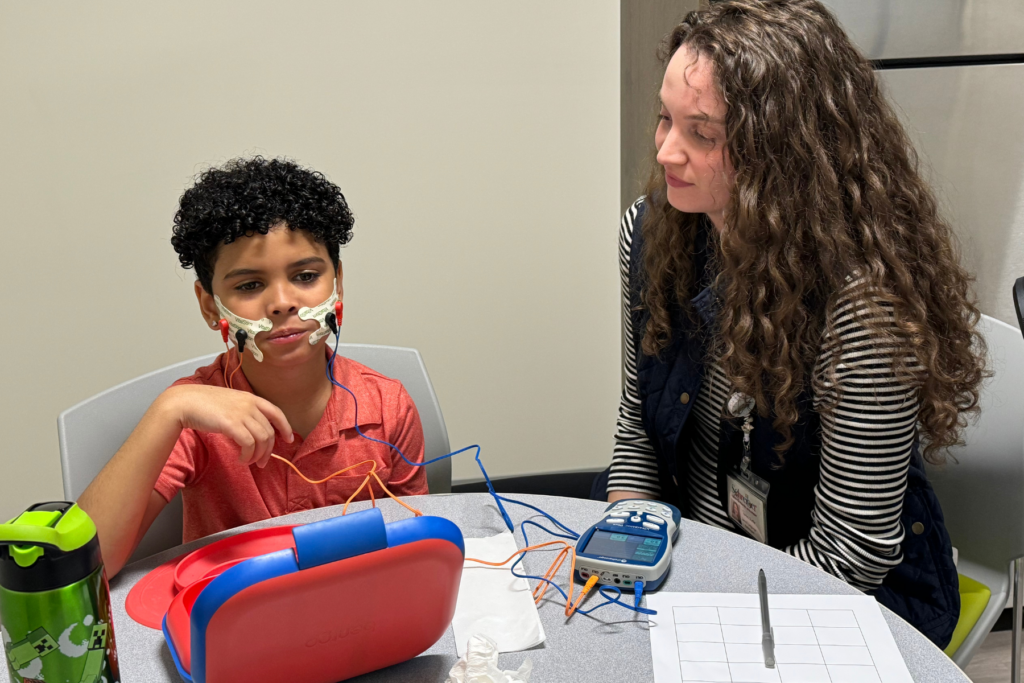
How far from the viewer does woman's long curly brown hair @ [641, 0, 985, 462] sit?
3.94 feet

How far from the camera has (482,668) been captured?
2.70 ft

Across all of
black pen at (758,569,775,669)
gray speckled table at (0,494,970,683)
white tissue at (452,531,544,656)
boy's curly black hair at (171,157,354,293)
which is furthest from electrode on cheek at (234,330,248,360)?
black pen at (758,569,775,669)

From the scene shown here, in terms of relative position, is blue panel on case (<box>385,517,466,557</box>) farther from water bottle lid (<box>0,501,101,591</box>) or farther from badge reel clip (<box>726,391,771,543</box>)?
badge reel clip (<box>726,391,771,543</box>)

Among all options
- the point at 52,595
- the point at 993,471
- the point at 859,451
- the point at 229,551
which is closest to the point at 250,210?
the point at 229,551

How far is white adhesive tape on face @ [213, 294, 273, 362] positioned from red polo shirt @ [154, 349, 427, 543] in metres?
0.11

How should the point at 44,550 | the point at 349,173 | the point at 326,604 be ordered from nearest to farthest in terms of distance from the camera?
the point at 44,550 < the point at 326,604 < the point at 349,173

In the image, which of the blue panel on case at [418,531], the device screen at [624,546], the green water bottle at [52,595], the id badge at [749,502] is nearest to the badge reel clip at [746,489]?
the id badge at [749,502]

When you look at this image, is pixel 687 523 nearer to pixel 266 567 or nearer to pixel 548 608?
pixel 548 608

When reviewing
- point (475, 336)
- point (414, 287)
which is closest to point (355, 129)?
point (414, 287)

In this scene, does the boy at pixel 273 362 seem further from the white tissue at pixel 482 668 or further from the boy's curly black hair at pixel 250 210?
the white tissue at pixel 482 668

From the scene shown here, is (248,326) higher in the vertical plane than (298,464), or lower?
higher

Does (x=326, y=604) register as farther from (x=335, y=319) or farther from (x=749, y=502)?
(x=749, y=502)

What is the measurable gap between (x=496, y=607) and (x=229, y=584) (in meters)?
0.38

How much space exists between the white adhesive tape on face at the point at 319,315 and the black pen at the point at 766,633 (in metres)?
0.72
